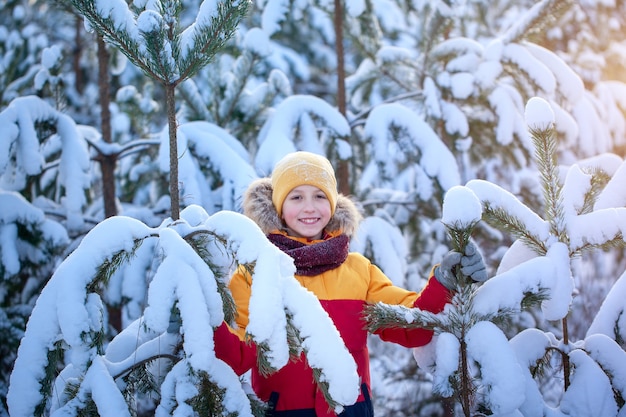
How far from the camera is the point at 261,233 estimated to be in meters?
1.75

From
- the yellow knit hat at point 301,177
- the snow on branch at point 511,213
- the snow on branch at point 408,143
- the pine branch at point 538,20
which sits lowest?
the snow on branch at point 511,213

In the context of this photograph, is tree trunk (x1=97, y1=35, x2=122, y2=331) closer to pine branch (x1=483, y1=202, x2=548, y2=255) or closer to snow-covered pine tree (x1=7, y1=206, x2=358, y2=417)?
snow-covered pine tree (x1=7, y1=206, x2=358, y2=417)

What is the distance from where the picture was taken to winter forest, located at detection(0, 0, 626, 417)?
1.73 m

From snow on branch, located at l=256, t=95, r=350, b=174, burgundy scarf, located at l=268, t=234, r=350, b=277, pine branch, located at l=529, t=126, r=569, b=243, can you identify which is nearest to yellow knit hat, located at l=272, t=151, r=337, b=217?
burgundy scarf, located at l=268, t=234, r=350, b=277

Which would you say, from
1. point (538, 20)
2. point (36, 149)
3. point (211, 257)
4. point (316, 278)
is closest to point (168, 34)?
point (211, 257)

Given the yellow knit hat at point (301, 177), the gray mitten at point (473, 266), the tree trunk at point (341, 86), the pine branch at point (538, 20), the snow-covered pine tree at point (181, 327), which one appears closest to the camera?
the snow-covered pine tree at point (181, 327)

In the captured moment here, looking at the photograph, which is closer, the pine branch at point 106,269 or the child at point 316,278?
the pine branch at point 106,269

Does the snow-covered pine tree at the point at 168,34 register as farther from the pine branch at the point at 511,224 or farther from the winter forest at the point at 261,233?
the pine branch at the point at 511,224

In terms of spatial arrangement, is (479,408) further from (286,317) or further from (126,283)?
(126,283)

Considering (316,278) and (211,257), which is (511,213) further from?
(211,257)

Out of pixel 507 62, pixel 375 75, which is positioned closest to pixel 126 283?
pixel 375 75

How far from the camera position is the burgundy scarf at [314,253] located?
237 centimetres

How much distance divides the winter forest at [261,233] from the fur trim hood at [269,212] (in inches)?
12.6

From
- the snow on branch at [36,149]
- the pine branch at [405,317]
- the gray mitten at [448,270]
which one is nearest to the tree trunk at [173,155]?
the pine branch at [405,317]
